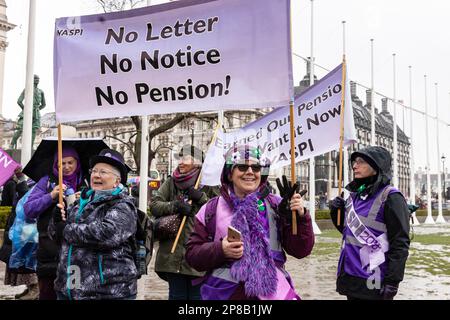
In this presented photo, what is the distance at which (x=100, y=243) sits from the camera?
3.56 metres

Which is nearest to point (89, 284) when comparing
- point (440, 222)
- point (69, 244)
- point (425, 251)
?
point (69, 244)

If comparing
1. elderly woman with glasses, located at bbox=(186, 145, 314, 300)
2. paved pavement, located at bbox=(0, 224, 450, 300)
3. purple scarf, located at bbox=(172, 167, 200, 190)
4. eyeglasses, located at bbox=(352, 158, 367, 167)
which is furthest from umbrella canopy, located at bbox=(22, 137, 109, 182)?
paved pavement, located at bbox=(0, 224, 450, 300)

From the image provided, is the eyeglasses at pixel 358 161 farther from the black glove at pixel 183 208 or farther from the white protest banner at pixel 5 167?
the white protest banner at pixel 5 167

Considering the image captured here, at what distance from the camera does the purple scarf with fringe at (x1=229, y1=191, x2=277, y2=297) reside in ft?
9.96

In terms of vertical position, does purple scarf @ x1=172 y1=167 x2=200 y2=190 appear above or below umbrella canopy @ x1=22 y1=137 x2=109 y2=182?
below

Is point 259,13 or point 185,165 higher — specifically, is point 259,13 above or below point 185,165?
above

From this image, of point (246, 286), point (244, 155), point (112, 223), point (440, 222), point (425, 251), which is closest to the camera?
point (246, 286)

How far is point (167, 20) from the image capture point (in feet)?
15.3

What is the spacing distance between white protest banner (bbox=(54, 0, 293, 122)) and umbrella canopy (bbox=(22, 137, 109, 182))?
247 millimetres

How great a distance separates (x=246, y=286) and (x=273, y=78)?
1.73 metres

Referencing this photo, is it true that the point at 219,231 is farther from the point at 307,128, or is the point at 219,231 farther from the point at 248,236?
the point at 307,128

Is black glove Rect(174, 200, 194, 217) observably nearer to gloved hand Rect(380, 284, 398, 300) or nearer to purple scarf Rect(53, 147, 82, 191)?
purple scarf Rect(53, 147, 82, 191)

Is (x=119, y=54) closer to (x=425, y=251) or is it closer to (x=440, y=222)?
(x=425, y=251)

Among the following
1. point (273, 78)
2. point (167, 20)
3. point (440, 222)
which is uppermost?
point (167, 20)
